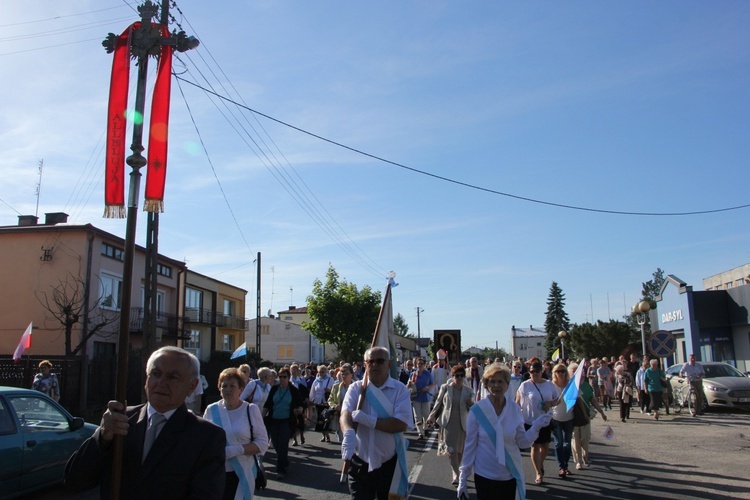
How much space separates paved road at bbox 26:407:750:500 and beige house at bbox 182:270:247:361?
2615cm

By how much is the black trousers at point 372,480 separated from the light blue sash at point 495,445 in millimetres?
881

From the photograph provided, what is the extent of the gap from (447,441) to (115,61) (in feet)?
23.1

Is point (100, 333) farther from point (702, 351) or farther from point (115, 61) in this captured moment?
point (702, 351)

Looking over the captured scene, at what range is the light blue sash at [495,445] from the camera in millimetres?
5562

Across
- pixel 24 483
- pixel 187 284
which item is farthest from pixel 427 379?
pixel 187 284

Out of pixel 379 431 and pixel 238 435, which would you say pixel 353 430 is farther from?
pixel 238 435

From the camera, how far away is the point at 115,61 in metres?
6.21

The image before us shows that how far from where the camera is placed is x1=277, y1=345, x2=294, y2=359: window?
224ft

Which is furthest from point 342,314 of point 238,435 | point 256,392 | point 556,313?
point 556,313

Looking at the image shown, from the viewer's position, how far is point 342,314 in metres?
47.8

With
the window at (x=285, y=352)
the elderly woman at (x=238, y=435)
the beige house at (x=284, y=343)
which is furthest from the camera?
the window at (x=285, y=352)

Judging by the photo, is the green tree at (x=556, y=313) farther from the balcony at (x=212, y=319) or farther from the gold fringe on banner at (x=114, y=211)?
the gold fringe on banner at (x=114, y=211)

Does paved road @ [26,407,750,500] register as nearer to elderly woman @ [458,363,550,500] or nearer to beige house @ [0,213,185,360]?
elderly woman @ [458,363,550,500]

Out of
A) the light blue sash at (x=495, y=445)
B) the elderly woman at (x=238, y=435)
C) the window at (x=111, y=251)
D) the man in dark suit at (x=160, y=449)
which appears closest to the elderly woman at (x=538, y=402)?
the light blue sash at (x=495, y=445)
